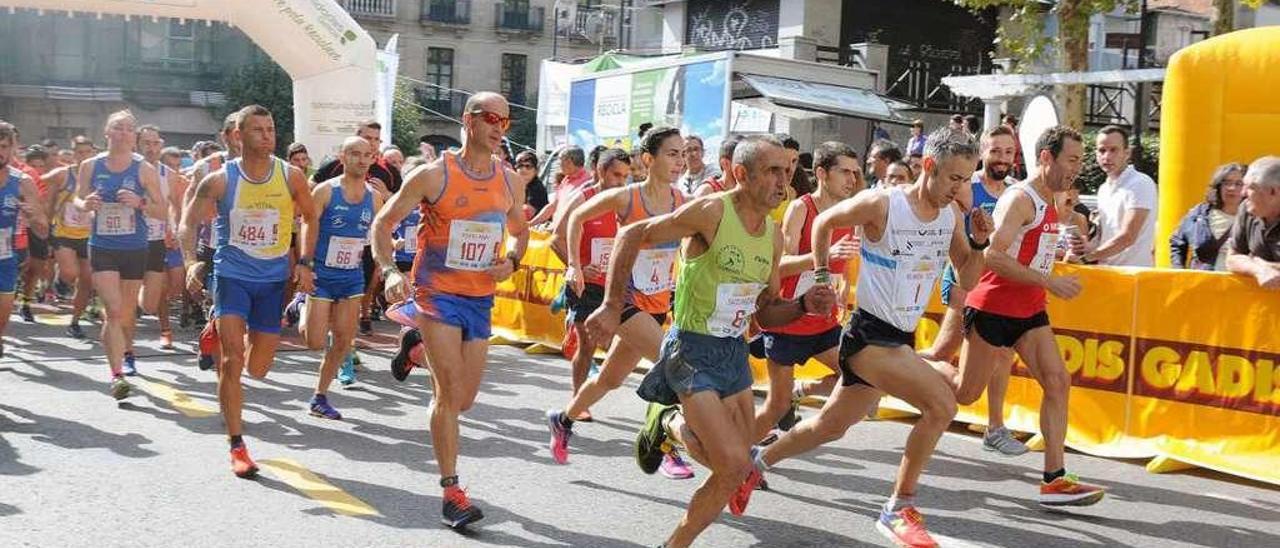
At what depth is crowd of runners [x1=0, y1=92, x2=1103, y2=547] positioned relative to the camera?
5293 mm

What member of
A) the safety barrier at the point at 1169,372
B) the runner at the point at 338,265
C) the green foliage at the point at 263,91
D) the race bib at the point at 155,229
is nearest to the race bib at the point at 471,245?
the runner at the point at 338,265

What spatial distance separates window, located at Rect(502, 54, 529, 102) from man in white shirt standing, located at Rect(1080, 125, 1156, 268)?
46.7 m

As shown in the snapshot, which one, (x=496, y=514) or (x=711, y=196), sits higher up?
(x=711, y=196)

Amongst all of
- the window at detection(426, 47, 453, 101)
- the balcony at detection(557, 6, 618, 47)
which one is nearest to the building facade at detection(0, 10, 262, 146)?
the window at detection(426, 47, 453, 101)

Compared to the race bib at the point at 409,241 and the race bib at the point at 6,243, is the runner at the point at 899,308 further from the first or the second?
the race bib at the point at 409,241

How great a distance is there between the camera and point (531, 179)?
14.9 metres

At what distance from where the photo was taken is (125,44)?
47719 mm

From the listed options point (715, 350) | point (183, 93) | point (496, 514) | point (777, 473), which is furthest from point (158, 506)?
point (183, 93)

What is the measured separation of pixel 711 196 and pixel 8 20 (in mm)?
48035

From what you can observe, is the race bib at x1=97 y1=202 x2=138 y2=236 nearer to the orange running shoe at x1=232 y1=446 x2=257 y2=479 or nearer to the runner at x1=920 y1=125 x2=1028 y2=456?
the orange running shoe at x1=232 y1=446 x2=257 y2=479

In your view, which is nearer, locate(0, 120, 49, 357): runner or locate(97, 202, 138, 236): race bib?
locate(0, 120, 49, 357): runner

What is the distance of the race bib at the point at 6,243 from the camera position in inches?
352

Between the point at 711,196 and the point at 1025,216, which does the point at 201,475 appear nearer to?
the point at 711,196

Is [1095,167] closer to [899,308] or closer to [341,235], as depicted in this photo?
[341,235]
